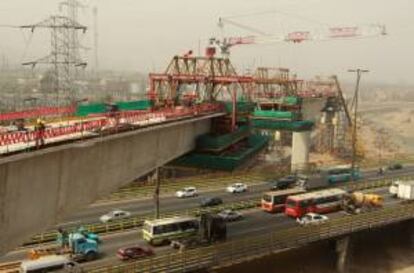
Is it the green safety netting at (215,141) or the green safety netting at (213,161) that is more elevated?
the green safety netting at (215,141)

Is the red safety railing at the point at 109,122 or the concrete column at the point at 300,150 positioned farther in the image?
the concrete column at the point at 300,150

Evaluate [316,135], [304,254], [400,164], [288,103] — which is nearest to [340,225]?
[304,254]

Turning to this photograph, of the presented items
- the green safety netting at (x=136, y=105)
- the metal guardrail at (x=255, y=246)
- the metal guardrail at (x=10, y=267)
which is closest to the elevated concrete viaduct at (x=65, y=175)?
the metal guardrail at (x=255, y=246)

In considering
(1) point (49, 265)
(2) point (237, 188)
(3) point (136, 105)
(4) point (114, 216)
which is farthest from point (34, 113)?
(2) point (237, 188)

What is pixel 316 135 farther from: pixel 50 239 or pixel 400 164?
pixel 50 239

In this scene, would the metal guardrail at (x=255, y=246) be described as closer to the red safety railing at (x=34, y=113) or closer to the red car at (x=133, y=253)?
the red car at (x=133, y=253)

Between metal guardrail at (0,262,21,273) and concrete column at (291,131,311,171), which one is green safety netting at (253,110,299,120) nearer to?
concrete column at (291,131,311,171)
